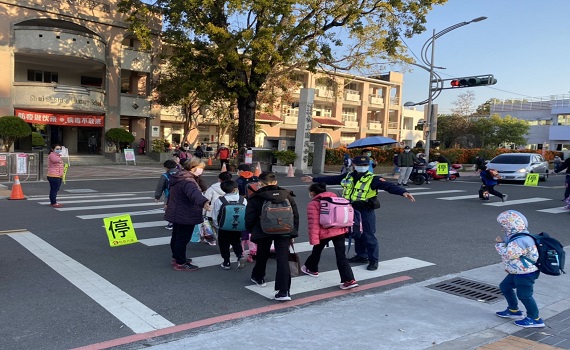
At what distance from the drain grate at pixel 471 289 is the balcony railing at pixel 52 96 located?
2585 cm

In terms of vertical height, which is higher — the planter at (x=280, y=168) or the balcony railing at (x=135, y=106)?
the balcony railing at (x=135, y=106)

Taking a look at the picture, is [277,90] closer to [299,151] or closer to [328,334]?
[299,151]

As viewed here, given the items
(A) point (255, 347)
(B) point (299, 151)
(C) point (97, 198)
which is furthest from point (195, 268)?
(B) point (299, 151)

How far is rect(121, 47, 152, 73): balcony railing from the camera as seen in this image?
30.9 meters

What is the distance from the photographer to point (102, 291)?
5.85 metres

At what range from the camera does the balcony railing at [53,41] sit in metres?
26.3

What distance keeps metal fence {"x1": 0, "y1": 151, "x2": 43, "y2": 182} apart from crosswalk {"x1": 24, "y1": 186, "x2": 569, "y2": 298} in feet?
13.4

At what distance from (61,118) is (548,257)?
2854 centimetres

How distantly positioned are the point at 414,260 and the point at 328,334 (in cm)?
375

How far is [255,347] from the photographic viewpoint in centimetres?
428

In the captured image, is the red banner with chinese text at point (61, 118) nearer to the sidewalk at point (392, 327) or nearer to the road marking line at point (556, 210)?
the road marking line at point (556, 210)

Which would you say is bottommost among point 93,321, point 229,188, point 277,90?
point 93,321

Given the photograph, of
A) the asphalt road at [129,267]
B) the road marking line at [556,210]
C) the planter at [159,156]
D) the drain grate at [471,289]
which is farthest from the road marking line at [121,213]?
the planter at [159,156]

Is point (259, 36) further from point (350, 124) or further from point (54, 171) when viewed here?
point (350, 124)
